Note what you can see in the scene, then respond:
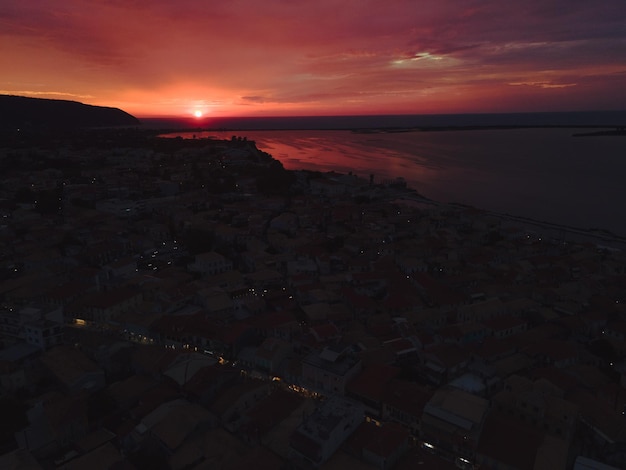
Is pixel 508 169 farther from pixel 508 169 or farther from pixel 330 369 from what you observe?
pixel 330 369

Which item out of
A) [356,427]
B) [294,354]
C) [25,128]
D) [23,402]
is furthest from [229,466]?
[25,128]

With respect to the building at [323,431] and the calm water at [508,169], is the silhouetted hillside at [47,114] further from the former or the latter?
the building at [323,431]

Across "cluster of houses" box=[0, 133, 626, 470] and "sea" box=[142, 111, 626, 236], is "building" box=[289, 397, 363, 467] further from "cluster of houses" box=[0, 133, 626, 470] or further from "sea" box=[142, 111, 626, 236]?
"sea" box=[142, 111, 626, 236]

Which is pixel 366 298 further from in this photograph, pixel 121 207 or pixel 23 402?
pixel 121 207

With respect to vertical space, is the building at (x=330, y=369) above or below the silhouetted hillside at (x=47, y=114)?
below

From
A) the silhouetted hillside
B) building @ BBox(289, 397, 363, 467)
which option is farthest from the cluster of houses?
the silhouetted hillside

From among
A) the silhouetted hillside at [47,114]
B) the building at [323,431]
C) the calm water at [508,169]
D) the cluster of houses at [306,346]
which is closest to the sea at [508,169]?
the calm water at [508,169]
